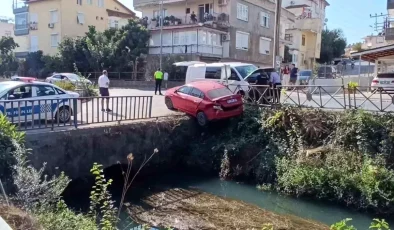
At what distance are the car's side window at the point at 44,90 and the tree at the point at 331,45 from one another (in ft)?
153

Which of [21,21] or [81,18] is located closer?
[81,18]

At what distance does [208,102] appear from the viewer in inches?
559

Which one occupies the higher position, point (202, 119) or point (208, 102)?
point (208, 102)

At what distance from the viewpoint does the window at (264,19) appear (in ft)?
130

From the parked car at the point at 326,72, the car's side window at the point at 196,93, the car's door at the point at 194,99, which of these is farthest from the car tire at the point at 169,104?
the parked car at the point at 326,72

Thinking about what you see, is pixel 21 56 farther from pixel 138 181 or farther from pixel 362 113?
pixel 362 113

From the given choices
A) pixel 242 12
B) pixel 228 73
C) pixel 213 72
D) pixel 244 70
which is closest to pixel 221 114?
pixel 228 73

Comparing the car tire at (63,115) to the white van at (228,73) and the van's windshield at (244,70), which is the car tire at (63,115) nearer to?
the white van at (228,73)

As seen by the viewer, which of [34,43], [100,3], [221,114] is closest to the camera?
[221,114]

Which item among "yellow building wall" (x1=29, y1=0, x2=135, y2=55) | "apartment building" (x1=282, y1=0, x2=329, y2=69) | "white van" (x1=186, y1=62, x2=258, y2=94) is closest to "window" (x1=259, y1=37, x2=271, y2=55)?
"apartment building" (x1=282, y1=0, x2=329, y2=69)

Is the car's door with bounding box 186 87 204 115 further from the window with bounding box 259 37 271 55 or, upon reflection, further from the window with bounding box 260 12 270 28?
the window with bounding box 260 12 270 28

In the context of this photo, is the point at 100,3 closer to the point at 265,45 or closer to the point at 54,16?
the point at 54,16

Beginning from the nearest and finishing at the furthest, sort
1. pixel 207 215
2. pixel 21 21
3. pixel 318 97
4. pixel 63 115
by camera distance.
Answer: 1. pixel 207 215
2. pixel 63 115
3. pixel 318 97
4. pixel 21 21

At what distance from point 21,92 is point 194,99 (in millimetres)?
6141
